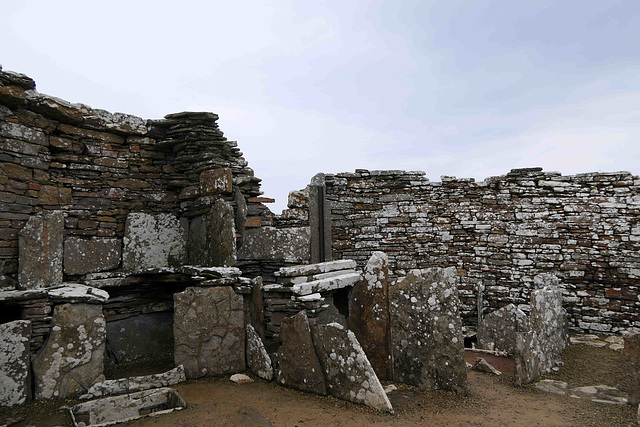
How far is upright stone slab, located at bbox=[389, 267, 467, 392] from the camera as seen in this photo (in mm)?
4828

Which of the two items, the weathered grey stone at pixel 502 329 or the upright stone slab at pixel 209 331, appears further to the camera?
the weathered grey stone at pixel 502 329

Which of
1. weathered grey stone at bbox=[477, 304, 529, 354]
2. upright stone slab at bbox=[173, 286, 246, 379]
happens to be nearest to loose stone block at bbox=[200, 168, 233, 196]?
upright stone slab at bbox=[173, 286, 246, 379]

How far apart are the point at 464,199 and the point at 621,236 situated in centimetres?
327

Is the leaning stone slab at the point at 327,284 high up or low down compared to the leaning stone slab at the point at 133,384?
up

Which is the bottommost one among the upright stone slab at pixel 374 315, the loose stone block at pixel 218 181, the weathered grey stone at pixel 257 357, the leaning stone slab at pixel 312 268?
the weathered grey stone at pixel 257 357

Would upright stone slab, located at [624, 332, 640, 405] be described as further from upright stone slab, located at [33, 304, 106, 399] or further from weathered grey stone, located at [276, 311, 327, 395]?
upright stone slab, located at [33, 304, 106, 399]

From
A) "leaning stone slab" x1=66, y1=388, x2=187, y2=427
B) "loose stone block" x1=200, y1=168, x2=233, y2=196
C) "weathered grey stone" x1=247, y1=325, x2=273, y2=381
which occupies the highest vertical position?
"loose stone block" x1=200, y1=168, x2=233, y2=196

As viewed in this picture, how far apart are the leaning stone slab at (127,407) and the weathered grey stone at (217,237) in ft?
8.11

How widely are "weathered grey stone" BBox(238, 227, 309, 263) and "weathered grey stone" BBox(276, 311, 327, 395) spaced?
8.06ft

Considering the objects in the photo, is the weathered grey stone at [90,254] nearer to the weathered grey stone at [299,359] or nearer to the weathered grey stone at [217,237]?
the weathered grey stone at [217,237]

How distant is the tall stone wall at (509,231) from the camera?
27.3ft

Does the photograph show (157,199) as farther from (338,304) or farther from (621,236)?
(621,236)

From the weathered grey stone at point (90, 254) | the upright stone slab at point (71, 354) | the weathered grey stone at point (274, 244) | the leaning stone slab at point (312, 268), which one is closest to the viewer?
the upright stone slab at point (71, 354)

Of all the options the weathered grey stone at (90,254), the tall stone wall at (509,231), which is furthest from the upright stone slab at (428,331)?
the weathered grey stone at (90,254)
